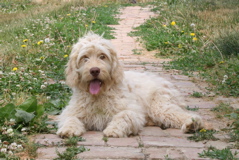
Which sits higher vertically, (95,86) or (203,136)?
(95,86)

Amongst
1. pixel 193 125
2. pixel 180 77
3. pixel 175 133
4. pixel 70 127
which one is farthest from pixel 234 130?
pixel 180 77

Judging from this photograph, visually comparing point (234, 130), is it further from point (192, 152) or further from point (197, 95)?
point (197, 95)

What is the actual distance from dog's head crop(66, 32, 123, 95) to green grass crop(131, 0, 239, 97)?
2.75 meters

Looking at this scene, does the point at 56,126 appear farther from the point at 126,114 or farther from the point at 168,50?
the point at 168,50

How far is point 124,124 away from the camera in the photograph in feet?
15.9

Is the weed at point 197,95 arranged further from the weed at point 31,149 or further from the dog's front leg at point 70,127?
the weed at point 31,149

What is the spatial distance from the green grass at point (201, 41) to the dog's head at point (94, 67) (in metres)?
2.75

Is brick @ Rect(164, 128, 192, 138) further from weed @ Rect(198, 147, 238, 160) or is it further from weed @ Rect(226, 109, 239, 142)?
weed @ Rect(198, 147, 238, 160)

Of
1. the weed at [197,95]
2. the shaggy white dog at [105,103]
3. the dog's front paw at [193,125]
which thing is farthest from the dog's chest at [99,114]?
the weed at [197,95]

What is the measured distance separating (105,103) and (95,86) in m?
0.29

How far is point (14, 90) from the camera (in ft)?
21.3

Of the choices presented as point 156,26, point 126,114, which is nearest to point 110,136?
point 126,114

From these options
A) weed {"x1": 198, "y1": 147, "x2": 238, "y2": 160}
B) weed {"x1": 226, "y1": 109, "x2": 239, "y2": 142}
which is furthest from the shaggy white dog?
weed {"x1": 198, "y1": 147, "x2": 238, "y2": 160}

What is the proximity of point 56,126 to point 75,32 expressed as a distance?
7.21m
